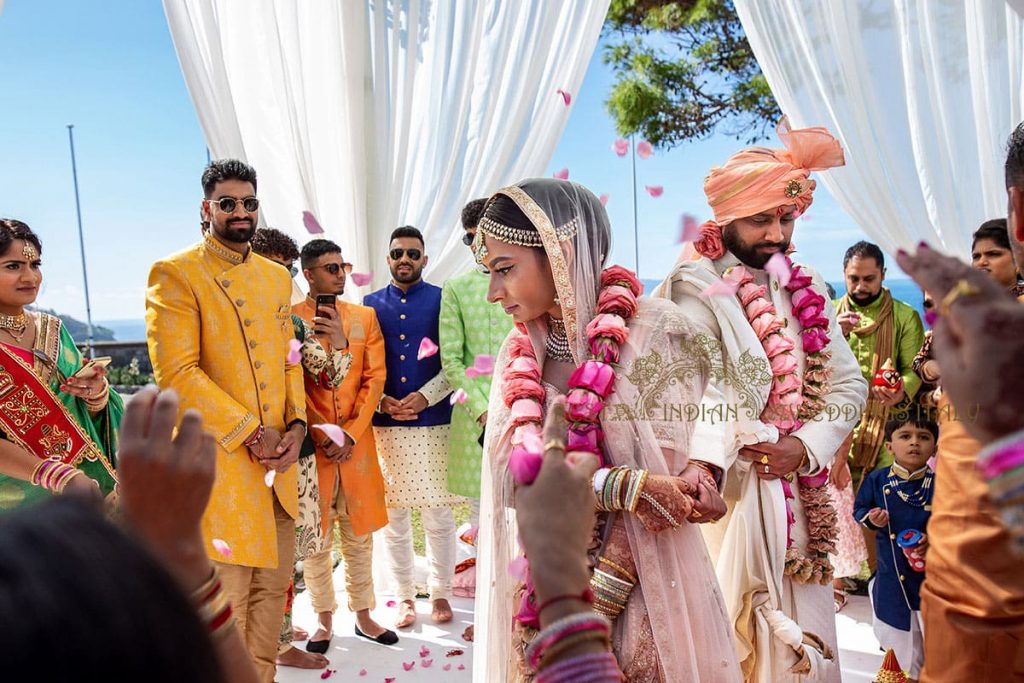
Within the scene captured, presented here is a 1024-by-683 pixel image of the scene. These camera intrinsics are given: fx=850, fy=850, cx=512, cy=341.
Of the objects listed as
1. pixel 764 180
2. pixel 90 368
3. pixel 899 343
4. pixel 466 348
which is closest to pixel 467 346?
pixel 466 348

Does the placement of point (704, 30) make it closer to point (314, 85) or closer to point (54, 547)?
point (314, 85)

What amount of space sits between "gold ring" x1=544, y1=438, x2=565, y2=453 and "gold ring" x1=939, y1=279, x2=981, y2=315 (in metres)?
0.45

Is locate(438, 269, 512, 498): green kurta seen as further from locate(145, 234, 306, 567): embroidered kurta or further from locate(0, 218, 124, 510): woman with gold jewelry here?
locate(0, 218, 124, 510): woman with gold jewelry

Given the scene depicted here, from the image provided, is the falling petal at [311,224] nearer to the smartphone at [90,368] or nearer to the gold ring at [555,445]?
the smartphone at [90,368]

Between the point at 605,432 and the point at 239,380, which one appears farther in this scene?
the point at 239,380

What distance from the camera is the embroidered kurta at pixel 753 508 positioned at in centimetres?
251

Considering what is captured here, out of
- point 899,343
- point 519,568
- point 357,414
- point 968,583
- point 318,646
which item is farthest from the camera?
point 899,343

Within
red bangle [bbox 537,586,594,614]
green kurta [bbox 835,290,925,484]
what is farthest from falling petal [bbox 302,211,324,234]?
red bangle [bbox 537,586,594,614]

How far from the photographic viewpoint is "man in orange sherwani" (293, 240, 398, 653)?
3.95m

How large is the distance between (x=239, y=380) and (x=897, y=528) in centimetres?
264

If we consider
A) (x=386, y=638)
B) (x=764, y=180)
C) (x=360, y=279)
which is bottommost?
(x=386, y=638)

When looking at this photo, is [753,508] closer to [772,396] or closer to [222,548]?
[772,396]

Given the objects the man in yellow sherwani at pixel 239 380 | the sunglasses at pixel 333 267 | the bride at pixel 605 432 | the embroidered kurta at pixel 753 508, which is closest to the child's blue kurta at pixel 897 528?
the embroidered kurta at pixel 753 508

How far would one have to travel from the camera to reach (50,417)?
2.75 m
